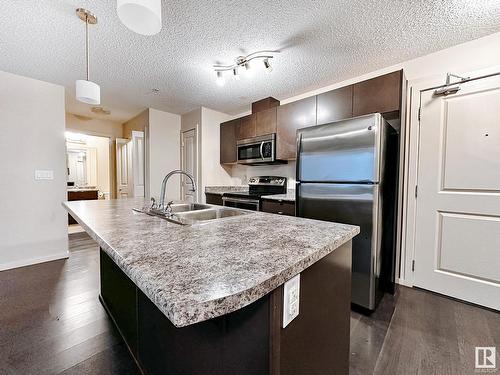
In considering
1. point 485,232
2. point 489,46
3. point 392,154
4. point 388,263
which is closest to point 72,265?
point 388,263

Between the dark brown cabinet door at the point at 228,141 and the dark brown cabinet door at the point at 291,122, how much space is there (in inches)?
36.4

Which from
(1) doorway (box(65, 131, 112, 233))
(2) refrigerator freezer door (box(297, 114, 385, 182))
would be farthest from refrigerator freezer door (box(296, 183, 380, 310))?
(1) doorway (box(65, 131, 112, 233))

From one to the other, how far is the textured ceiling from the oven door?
60.8 inches

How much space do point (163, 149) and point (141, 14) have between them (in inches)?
124

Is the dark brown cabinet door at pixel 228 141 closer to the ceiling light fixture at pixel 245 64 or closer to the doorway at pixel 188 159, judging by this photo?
the doorway at pixel 188 159

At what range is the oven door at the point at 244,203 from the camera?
2.96 metres

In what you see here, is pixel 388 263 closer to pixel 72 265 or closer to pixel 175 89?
pixel 175 89

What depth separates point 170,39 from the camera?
1951 millimetres

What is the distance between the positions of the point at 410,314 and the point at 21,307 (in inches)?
130

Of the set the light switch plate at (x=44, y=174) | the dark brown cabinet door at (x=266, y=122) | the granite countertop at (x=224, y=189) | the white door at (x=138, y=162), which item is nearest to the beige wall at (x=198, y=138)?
the granite countertop at (x=224, y=189)

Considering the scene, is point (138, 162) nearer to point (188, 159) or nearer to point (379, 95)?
point (188, 159)

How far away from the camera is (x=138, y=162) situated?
3920mm

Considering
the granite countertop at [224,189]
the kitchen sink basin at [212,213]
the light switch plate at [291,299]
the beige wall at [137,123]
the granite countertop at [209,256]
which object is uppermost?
the beige wall at [137,123]

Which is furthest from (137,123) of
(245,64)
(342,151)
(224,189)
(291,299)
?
(291,299)
